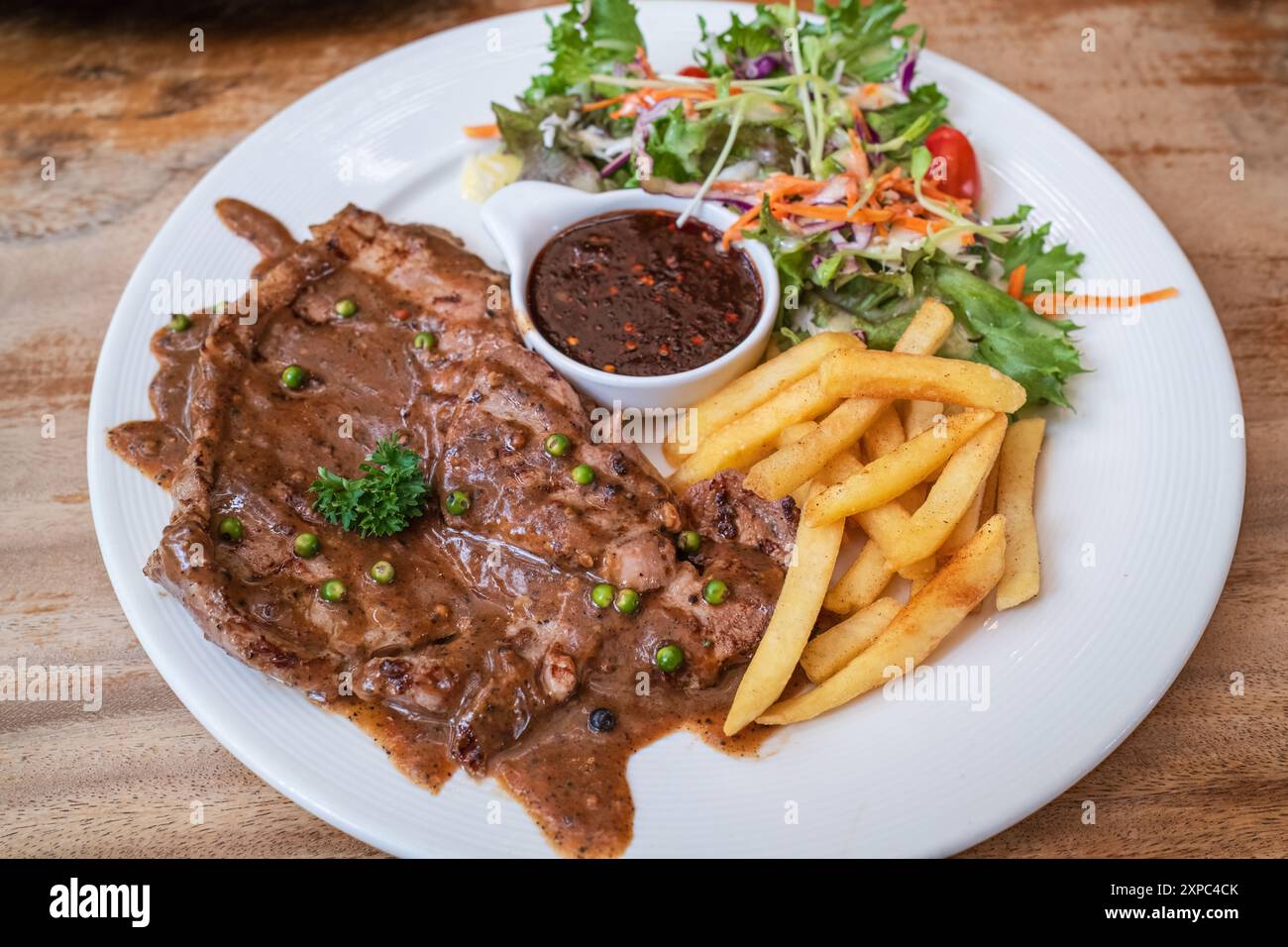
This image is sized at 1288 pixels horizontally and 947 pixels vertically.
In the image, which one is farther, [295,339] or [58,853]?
[295,339]

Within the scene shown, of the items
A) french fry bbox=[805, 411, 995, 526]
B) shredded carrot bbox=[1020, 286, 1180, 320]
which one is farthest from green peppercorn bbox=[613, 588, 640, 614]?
shredded carrot bbox=[1020, 286, 1180, 320]

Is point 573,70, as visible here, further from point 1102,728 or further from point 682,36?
point 1102,728

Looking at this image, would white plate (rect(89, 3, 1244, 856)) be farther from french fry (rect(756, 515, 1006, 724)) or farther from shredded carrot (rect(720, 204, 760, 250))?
shredded carrot (rect(720, 204, 760, 250))

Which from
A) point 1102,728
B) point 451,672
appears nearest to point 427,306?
point 451,672

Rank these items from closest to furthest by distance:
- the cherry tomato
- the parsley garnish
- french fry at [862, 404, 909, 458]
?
the parsley garnish
french fry at [862, 404, 909, 458]
the cherry tomato

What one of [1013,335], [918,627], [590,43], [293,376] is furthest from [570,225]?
[918,627]

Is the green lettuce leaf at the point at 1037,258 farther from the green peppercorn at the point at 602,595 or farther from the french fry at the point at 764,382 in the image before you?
the green peppercorn at the point at 602,595

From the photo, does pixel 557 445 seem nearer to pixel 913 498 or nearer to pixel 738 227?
pixel 913 498
